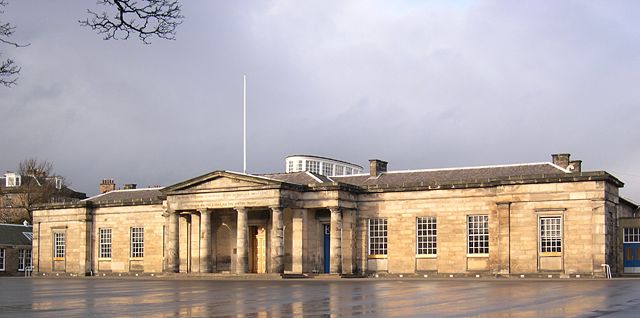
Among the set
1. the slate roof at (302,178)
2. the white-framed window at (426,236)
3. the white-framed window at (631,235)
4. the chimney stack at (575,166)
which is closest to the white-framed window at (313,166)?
the slate roof at (302,178)

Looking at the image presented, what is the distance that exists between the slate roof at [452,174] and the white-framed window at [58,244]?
20768mm

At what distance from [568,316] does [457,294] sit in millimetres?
8173

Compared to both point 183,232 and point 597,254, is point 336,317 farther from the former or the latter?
point 183,232

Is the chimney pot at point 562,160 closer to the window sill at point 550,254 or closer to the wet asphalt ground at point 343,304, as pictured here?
the window sill at point 550,254

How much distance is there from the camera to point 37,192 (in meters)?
79.8

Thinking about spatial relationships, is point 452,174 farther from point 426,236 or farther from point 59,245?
point 59,245

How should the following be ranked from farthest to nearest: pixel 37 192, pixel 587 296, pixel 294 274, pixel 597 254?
pixel 37 192 < pixel 294 274 < pixel 597 254 < pixel 587 296

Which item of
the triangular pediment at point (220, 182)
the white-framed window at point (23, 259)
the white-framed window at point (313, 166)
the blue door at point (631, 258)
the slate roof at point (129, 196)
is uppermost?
the white-framed window at point (313, 166)

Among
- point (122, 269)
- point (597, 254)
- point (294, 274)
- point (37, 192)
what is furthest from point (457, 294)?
point (37, 192)

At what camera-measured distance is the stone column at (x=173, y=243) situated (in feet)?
158

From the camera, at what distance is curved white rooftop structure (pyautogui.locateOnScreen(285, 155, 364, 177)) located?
52037 mm

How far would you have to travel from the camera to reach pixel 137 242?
5366 cm

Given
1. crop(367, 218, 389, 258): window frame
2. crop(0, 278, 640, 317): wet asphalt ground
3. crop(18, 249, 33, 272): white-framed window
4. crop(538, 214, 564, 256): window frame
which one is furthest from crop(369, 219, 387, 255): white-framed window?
crop(18, 249, 33, 272): white-framed window

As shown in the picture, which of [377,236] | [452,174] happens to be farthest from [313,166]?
[452,174]
